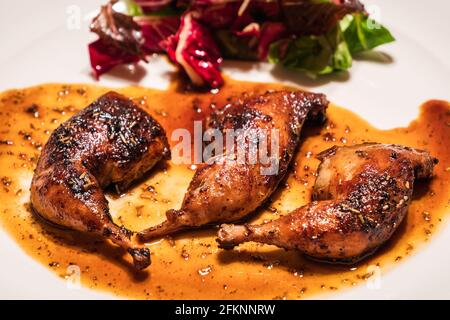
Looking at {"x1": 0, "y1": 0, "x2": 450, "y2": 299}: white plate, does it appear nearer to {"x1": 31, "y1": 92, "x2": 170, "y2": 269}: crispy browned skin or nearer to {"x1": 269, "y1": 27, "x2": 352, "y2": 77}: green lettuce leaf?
{"x1": 269, "y1": 27, "x2": 352, "y2": 77}: green lettuce leaf

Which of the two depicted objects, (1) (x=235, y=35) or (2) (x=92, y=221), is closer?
(2) (x=92, y=221)

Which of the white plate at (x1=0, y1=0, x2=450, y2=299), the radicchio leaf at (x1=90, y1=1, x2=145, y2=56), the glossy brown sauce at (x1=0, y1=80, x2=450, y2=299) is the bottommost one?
the glossy brown sauce at (x1=0, y1=80, x2=450, y2=299)

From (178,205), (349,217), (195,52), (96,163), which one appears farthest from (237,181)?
(195,52)

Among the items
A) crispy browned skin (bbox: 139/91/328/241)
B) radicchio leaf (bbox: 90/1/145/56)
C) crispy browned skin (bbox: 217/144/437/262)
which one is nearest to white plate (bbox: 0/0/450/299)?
radicchio leaf (bbox: 90/1/145/56)

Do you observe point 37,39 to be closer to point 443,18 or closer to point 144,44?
point 144,44

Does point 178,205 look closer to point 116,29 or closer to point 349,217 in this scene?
point 349,217

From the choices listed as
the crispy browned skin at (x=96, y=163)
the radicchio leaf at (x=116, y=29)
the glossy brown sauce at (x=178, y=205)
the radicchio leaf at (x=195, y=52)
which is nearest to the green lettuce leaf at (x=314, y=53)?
the glossy brown sauce at (x=178, y=205)

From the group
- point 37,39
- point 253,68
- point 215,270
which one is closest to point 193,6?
point 253,68
